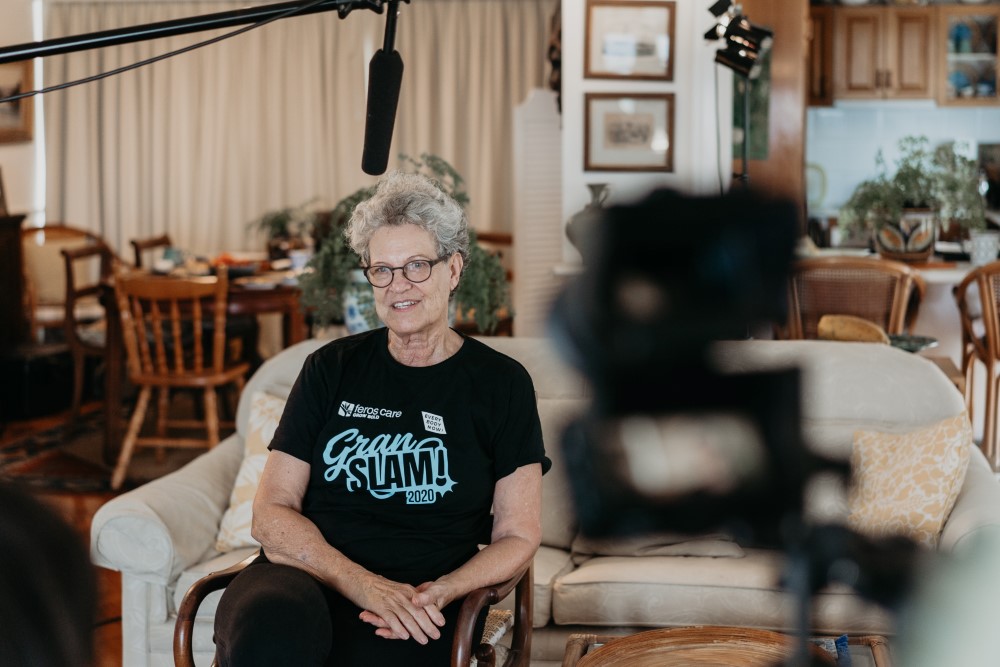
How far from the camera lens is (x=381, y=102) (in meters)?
0.92

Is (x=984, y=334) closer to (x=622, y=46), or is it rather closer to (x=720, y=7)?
(x=622, y=46)

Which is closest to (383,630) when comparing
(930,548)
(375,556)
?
(375,556)

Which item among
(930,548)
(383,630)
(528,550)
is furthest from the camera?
(528,550)

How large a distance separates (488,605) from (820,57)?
19.1 ft

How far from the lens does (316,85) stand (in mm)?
7145

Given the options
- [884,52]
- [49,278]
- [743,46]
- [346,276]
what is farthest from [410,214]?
[884,52]

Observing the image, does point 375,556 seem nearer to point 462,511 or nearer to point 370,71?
point 462,511

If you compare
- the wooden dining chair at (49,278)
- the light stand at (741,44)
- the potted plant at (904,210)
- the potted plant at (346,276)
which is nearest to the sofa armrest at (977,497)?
the light stand at (741,44)

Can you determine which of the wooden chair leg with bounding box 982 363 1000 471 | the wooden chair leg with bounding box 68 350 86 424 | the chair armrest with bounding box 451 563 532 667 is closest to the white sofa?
the chair armrest with bounding box 451 563 532 667

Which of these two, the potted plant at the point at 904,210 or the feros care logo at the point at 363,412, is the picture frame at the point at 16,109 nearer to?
the potted plant at the point at 904,210

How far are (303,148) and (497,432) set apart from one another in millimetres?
5709

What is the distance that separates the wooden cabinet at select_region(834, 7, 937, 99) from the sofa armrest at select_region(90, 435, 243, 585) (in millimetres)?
5434

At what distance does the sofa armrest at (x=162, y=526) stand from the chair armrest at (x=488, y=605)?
0.72 m

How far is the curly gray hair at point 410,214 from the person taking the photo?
175cm
